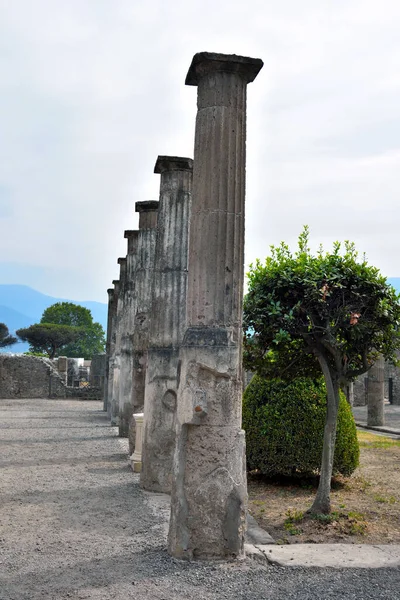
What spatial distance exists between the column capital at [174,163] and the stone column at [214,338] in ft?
8.48

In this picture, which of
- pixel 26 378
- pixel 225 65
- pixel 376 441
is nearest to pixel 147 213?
pixel 225 65

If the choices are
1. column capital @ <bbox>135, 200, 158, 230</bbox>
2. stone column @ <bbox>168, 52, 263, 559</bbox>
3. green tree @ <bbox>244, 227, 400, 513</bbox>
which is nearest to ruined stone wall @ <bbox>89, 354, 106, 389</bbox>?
column capital @ <bbox>135, 200, 158, 230</bbox>

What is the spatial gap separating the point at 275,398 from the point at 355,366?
1406 mm

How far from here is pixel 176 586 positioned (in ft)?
13.3

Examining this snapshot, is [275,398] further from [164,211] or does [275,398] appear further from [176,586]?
[176,586]

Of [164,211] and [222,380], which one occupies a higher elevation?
[164,211]

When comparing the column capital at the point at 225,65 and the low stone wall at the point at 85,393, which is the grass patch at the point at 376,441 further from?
the low stone wall at the point at 85,393

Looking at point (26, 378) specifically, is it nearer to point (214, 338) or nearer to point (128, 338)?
point (128, 338)

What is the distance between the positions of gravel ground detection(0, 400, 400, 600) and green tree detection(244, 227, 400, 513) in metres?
2.03

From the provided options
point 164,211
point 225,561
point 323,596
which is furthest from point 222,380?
point 164,211

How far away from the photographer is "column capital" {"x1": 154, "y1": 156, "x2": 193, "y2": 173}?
8.01m

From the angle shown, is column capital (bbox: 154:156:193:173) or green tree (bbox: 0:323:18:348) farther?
green tree (bbox: 0:323:18:348)

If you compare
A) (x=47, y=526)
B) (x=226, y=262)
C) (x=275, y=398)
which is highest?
(x=226, y=262)

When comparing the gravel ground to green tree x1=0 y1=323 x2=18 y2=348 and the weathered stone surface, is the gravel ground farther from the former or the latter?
green tree x1=0 y1=323 x2=18 y2=348
